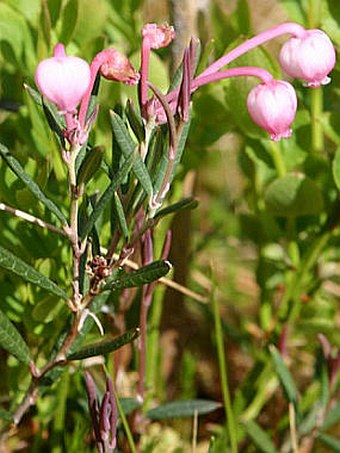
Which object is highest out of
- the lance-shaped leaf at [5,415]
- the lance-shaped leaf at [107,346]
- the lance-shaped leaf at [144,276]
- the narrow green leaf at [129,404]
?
the lance-shaped leaf at [144,276]

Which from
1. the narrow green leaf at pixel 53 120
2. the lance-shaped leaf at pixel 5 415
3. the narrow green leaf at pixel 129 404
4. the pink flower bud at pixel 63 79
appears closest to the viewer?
the pink flower bud at pixel 63 79

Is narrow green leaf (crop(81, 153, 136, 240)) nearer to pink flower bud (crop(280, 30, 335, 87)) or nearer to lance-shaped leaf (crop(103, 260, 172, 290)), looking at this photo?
lance-shaped leaf (crop(103, 260, 172, 290))

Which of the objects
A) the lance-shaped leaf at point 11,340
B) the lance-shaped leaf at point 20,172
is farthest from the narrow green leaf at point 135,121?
the lance-shaped leaf at point 11,340

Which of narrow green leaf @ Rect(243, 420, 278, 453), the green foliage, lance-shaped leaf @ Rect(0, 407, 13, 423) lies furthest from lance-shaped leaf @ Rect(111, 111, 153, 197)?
narrow green leaf @ Rect(243, 420, 278, 453)

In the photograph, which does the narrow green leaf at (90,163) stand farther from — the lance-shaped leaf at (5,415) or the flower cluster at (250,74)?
the lance-shaped leaf at (5,415)

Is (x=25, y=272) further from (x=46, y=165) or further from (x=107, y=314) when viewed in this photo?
(x=107, y=314)

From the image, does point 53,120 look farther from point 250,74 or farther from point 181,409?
point 181,409
